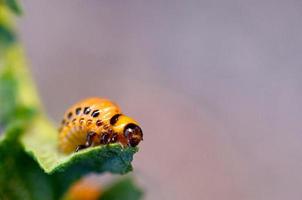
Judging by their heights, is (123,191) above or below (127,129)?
below

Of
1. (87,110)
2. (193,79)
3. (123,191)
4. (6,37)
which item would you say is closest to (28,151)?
(87,110)

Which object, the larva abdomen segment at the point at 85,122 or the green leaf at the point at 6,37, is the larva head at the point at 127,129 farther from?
the green leaf at the point at 6,37

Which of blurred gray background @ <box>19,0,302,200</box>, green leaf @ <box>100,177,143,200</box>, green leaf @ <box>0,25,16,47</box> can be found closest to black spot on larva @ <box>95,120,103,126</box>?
green leaf @ <box>100,177,143,200</box>

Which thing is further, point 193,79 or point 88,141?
point 193,79

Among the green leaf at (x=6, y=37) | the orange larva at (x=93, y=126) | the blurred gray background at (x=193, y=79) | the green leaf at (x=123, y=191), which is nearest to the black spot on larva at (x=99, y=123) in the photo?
the orange larva at (x=93, y=126)

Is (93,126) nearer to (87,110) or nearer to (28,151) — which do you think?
(87,110)

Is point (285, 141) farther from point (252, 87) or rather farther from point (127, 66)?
point (127, 66)
